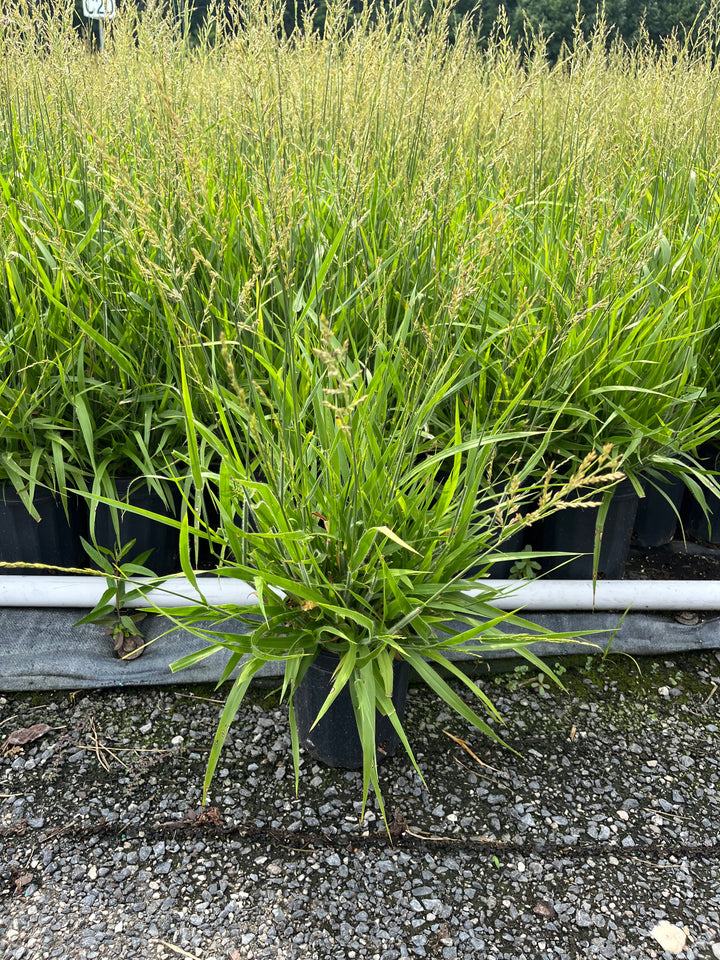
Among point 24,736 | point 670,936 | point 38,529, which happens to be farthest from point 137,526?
point 670,936

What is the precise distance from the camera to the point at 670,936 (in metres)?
1.25

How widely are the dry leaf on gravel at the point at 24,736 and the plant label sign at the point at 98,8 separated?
2493 mm

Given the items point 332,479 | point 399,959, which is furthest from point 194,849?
point 332,479

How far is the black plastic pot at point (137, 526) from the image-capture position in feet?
6.17

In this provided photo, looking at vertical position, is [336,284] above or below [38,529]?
above

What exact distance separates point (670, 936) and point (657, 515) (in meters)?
1.27

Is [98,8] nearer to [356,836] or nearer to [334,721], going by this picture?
[334,721]

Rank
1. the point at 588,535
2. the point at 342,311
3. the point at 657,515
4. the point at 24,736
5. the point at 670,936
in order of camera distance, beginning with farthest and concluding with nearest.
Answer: the point at 657,515, the point at 588,535, the point at 342,311, the point at 24,736, the point at 670,936

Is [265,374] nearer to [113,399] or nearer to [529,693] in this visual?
[113,399]

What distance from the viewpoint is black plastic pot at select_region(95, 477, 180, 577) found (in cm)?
188

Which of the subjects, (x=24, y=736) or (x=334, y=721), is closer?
(x=334, y=721)

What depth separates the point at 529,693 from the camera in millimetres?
1780

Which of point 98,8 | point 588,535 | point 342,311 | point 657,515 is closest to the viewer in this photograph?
point 342,311

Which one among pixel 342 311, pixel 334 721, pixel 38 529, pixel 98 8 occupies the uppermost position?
pixel 98 8
